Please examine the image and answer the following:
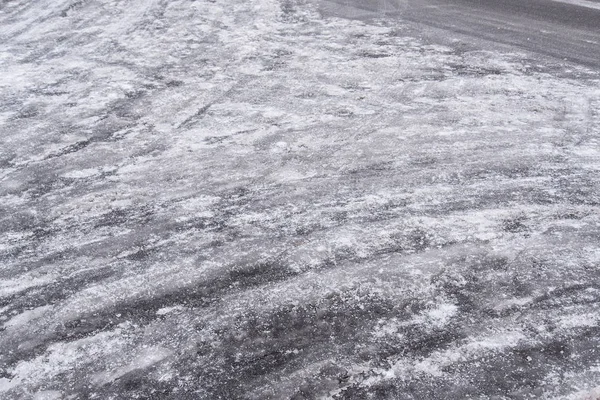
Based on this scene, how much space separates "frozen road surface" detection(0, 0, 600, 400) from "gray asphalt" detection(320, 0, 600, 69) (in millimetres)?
61

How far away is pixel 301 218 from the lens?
2.76 m

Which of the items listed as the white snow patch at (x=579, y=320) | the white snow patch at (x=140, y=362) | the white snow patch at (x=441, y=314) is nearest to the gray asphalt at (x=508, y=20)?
the white snow patch at (x=579, y=320)

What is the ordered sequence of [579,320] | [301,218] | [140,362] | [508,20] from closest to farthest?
[140,362] → [579,320] → [301,218] → [508,20]

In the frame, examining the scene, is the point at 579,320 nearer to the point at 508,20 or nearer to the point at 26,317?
the point at 26,317

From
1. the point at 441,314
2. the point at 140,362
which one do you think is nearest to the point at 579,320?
the point at 441,314

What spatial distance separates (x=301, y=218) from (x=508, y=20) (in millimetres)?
4067

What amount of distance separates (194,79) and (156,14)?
6.36 ft

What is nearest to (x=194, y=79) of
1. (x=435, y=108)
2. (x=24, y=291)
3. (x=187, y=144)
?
(x=187, y=144)

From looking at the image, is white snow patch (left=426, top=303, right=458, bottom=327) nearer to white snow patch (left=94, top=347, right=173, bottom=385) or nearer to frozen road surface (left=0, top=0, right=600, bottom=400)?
frozen road surface (left=0, top=0, right=600, bottom=400)

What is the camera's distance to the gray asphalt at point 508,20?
4891 mm

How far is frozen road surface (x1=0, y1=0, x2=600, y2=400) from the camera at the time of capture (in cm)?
197

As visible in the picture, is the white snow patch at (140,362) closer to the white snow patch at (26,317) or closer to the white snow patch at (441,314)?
the white snow patch at (26,317)

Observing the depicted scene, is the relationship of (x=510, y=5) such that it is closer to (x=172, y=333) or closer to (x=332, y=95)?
(x=332, y=95)

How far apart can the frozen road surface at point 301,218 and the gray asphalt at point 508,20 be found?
61 mm
